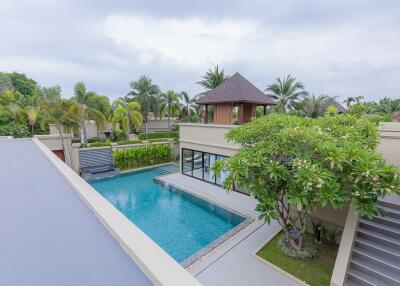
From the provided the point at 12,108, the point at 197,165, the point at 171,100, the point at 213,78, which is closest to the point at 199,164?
the point at 197,165

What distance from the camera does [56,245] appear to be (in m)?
1.95

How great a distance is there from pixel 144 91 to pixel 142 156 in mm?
14519

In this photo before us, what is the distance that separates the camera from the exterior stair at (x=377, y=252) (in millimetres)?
5238

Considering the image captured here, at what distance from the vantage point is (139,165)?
64.5 ft

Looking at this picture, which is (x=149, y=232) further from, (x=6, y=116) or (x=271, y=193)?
(x=6, y=116)

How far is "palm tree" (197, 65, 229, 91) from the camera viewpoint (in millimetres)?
23031

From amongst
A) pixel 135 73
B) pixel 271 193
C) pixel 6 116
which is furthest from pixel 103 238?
pixel 135 73

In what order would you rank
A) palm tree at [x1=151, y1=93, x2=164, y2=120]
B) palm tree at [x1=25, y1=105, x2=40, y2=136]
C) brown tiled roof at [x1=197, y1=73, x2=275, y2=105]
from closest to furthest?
1. brown tiled roof at [x1=197, y1=73, x2=275, y2=105]
2. palm tree at [x1=25, y1=105, x2=40, y2=136]
3. palm tree at [x1=151, y1=93, x2=164, y2=120]

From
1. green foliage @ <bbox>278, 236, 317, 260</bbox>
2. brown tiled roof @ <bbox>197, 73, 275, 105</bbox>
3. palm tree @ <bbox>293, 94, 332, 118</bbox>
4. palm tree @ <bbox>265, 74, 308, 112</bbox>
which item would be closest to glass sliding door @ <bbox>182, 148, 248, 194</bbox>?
brown tiled roof @ <bbox>197, 73, 275, 105</bbox>

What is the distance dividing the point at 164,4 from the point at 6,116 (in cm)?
1984

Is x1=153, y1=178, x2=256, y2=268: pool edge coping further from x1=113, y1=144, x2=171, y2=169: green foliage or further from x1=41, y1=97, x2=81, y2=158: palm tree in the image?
x1=41, y1=97, x2=81, y2=158: palm tree

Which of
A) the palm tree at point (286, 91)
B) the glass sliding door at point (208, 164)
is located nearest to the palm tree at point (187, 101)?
the palm tree at point (286, 91)

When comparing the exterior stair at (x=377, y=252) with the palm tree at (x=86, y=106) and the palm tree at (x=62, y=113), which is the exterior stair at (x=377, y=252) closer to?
the palm tree at (x=62, y=113)

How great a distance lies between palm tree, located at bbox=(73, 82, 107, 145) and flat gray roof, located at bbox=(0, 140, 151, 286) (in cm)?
1720
